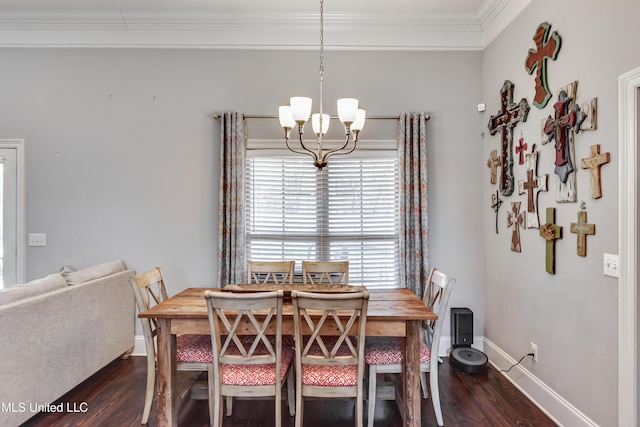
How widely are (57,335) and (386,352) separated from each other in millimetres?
2344

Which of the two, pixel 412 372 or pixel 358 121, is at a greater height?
pixel 358 121

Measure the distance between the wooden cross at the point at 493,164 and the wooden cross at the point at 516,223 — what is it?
15.4 inches

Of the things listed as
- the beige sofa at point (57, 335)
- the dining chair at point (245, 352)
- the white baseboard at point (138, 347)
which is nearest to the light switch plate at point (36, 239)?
the beige sofa at point (57, 335)

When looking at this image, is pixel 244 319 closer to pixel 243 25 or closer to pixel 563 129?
pixel 563 129

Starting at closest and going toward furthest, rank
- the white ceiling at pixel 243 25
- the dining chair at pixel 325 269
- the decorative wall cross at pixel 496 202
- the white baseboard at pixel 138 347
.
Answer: the dining chair at pixel 325 269 < the decorative wall cross at pixel 496 202 < the white ceiling at pixel 243 25 < the white baseboard at pixel 138 347

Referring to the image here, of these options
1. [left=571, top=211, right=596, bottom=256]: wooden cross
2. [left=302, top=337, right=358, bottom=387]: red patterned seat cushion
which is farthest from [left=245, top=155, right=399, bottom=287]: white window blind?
[left=571, top=211, right=596, bottom=256]: wooden cross

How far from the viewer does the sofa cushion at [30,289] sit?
2.08 metres

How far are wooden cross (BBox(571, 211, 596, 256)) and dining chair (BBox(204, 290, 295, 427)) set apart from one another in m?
1.89

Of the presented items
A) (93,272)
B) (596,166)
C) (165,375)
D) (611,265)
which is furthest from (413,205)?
(93,272)

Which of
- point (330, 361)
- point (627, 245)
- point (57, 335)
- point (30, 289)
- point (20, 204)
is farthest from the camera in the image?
point (20, 204)

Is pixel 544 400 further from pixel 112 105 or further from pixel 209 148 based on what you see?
pixel 112 105

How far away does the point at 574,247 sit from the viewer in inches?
84.3

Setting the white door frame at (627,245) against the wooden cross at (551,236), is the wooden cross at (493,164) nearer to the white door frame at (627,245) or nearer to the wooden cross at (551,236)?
the wooden cross at (551,236)

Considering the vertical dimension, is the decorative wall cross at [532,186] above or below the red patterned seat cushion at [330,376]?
above
